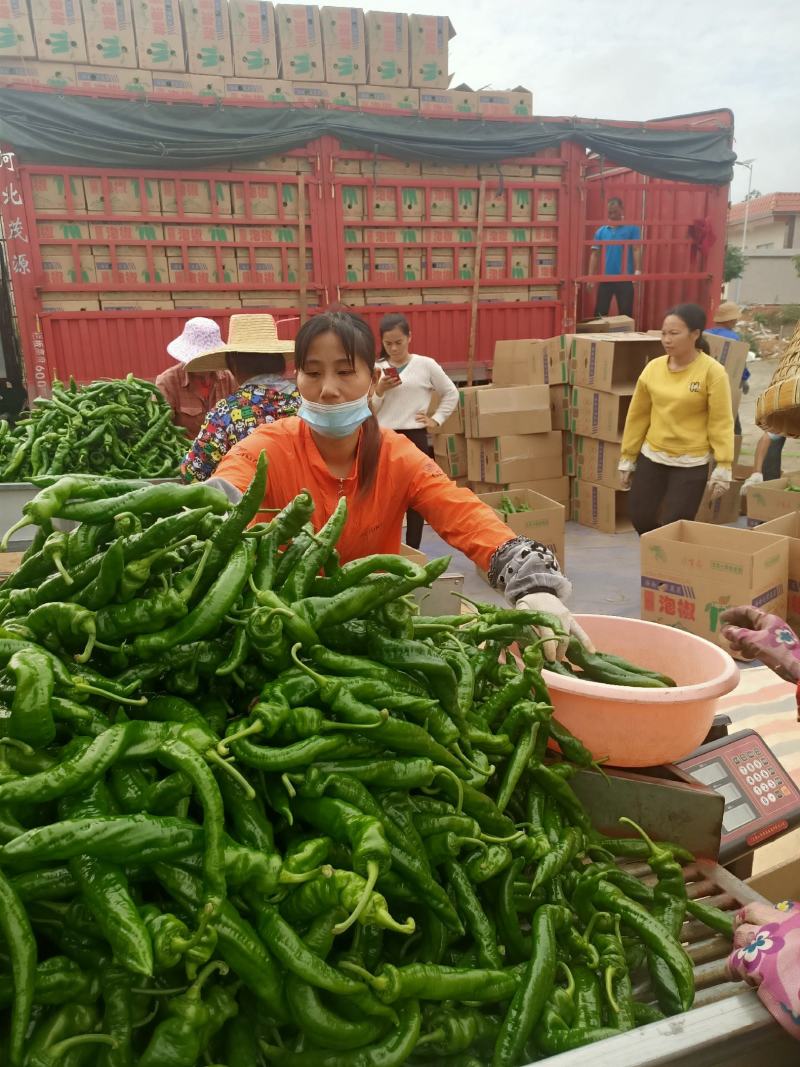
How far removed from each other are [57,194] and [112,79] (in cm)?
124

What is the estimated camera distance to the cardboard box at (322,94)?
7785mm

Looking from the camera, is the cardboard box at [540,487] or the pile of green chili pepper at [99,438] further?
the cardboard box at [540,487]

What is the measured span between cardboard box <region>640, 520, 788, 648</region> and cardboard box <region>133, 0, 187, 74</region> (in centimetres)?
646

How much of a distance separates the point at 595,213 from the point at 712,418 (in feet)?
17.2

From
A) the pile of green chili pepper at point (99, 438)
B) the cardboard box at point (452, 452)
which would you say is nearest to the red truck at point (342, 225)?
the cardboard box at point (452, 452)

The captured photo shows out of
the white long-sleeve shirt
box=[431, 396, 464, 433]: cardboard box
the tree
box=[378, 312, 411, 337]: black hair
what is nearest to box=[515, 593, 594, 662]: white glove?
the white long-sleeve shirt

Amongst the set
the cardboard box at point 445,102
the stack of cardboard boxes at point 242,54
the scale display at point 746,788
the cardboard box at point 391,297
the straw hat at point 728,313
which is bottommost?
the scale display at point 746,788

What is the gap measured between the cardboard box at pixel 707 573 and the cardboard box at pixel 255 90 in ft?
19.3

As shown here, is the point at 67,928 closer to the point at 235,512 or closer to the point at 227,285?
the point at 235,512

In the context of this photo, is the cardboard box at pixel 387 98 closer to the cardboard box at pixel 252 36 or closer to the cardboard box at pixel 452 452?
the cardboard box at pixel 252 36

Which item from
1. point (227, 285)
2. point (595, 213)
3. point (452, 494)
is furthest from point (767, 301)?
point (452, 494)

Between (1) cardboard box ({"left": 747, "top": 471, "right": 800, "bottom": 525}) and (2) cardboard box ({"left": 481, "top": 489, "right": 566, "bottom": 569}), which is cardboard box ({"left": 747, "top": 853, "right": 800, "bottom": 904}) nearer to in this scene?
(2) cardboard box ({"left": 481, "top": 489, "right": 566, "bottom": 569})

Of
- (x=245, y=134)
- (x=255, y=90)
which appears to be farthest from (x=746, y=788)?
(x=255, y=90)

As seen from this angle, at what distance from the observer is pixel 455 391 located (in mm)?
6660
